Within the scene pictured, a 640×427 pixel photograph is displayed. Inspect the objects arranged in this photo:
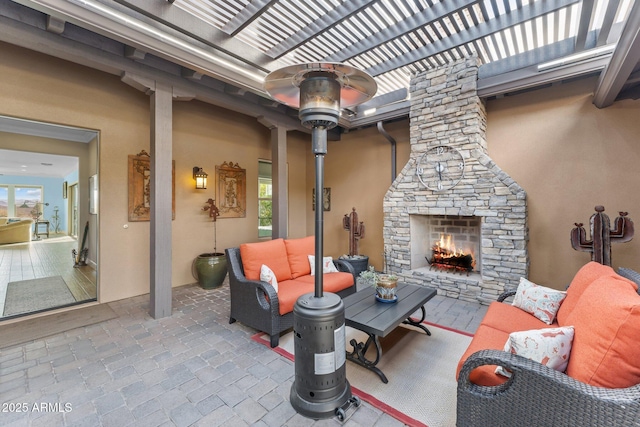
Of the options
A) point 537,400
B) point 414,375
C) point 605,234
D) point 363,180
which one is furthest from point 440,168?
point 537,400

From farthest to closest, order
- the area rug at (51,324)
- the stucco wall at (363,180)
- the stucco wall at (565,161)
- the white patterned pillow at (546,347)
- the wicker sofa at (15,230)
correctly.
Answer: the wicker sofa at (15,230), the stucco wall at (363,180), the stucco wall at (565,161), the area rug at (51,324), the white patterned pillow at (546,347)

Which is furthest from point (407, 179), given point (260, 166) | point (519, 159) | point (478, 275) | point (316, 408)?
point (316, 408)

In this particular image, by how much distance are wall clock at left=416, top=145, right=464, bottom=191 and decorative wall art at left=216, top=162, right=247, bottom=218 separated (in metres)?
3.35

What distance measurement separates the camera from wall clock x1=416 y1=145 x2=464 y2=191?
4199 mm

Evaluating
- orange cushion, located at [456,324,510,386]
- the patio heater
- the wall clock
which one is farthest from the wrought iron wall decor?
the patio heater

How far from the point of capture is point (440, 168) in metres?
4.34

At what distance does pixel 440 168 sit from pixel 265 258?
3065mm

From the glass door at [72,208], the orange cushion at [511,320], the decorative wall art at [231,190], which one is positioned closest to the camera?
the orange cushion at [511,320]

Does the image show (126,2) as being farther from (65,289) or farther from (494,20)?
(65,289)

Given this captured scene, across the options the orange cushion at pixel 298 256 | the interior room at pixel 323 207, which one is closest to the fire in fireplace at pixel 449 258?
the interior room at pixel 323 207

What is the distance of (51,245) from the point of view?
7.90m

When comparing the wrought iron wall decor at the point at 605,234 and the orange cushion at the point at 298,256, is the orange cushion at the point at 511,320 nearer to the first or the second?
the wrought iron wall decor at the point at 605,234

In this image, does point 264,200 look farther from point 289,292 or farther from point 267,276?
point 289,292

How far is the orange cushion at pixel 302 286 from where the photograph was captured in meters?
2.84
